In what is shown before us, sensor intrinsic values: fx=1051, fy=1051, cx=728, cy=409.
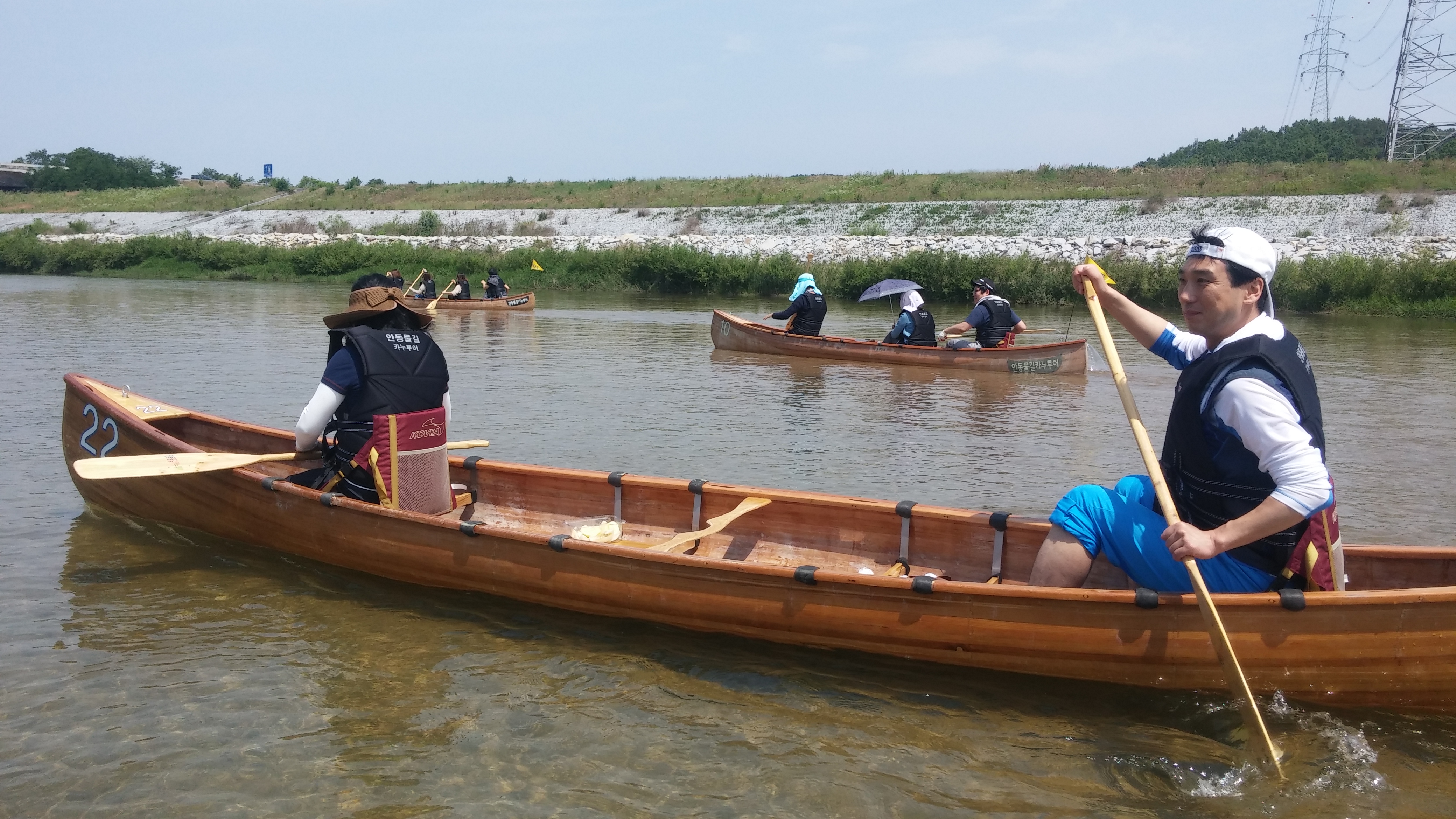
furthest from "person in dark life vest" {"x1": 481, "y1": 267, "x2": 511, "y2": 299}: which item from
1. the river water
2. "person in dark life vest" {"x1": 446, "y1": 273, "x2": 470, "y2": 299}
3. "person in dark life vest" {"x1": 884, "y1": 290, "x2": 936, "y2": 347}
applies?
the river water

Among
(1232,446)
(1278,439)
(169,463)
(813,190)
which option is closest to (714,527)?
(1232,446)

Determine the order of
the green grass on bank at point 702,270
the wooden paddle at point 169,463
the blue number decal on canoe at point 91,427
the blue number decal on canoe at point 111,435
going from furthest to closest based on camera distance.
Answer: the green grass on bank at point 702,270 < the blue number decal on canoe at point 91,427 < the blue number decal on canoe at point 111,435 < the wooden paddle at point 169,463

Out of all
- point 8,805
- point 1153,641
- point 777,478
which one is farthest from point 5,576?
point 1153,641

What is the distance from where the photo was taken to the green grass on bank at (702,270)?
30453 mm

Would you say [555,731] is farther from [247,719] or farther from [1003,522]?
[1003,522]

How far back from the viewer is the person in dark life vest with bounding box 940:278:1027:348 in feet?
56.0

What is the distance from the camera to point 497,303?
28.0 metres

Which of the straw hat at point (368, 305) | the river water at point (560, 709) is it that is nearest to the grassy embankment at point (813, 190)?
the river water at point (560, 709)

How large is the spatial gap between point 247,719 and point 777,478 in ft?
18.2

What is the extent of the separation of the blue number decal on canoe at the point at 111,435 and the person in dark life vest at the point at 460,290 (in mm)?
21038

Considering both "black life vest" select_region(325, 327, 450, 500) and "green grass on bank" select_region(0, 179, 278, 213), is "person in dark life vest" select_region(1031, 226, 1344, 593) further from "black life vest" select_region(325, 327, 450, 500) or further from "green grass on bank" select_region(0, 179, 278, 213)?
"green grass on bank" select_region(0, 179, 278, 213)

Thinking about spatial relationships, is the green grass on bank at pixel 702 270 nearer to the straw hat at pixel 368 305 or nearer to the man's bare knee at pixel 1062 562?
the straw hat at pixel 368 305

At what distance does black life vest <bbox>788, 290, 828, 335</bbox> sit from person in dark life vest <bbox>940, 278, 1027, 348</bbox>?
8.60ft

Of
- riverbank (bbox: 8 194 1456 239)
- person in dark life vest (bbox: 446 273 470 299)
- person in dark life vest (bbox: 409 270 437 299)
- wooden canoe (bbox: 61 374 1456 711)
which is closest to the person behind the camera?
wooden canoe (bbox: 61 374 1456 711)
